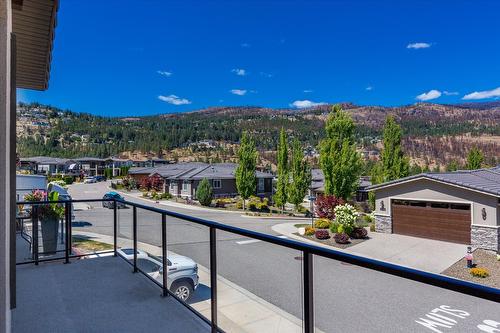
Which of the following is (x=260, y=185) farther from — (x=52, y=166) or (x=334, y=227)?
(x=52, y=166)

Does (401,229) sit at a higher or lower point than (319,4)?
lower

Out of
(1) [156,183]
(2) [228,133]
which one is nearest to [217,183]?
(1) [156,183]

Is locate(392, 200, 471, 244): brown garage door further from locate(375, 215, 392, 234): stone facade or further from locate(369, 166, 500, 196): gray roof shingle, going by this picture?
locate(369, 166, 500, 196): gray roof shingle

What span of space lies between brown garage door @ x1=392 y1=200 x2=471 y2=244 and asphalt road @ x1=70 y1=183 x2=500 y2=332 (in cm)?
1826

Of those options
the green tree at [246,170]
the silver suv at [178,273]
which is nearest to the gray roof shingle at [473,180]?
the green tree at [246,170]

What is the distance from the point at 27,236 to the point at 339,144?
21.1 metres

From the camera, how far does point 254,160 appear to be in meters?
32.8

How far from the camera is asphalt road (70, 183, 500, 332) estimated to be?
1476mm

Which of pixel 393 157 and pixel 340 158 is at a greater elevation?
pixel 393 157

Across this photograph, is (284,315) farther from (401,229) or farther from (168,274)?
(401,229)

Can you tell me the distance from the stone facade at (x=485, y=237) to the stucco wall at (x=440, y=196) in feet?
0.95

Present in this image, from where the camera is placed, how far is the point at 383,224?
68.6 feet

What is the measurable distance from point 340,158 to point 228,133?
338 ft

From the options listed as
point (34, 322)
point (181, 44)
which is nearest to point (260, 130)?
point (181, 44)
